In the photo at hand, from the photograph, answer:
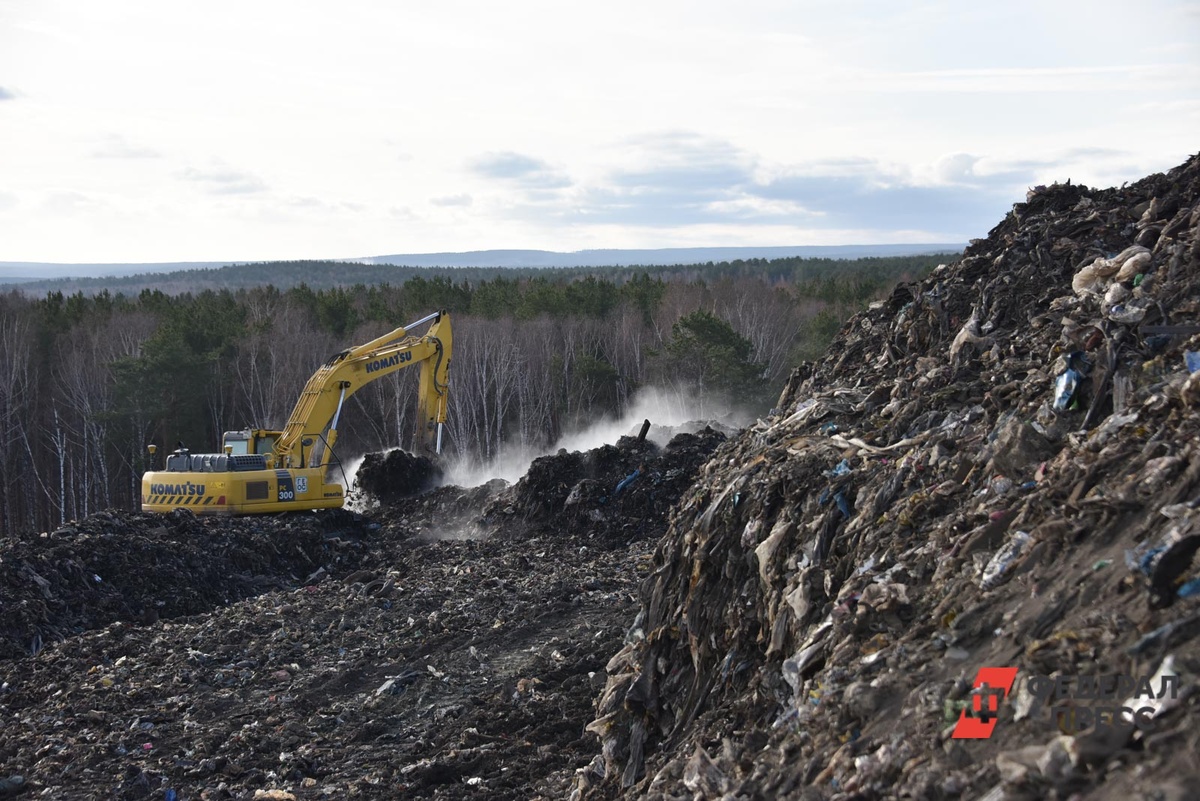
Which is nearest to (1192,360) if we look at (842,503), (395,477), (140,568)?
(842,503)

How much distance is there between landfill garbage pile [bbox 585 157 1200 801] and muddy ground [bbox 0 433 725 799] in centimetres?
209

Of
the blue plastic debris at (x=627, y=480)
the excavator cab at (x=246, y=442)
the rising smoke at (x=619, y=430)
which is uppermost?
the excavator cab at (x=246, y=442)

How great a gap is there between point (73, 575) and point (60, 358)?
25.0m

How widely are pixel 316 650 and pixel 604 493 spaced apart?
7429 millimetres

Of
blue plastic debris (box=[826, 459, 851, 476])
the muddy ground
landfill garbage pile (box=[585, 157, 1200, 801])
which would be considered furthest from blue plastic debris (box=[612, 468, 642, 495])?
blue plastic debris (box=[826, 459, 851, 476])

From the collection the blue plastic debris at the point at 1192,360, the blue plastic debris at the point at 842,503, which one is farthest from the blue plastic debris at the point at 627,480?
the blue plastic debris at the point at 1192,360

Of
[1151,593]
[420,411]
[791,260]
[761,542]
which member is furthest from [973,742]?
[791,260]

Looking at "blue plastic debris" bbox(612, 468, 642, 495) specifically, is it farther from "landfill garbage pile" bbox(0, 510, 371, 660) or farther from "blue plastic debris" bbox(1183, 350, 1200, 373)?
"blue plastic debris" bbox(1183, 350, 1200, 373)

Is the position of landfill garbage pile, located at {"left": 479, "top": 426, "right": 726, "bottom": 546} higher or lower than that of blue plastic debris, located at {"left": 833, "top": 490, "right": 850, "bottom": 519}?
lower

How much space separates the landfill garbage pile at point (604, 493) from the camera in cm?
1756

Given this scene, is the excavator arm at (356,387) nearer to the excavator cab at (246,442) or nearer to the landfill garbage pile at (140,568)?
the excavator cab at (246,442)

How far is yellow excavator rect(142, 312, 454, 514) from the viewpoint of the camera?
61.4ft

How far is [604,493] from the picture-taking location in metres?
18.2

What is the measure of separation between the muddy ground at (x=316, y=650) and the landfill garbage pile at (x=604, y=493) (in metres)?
0.05
